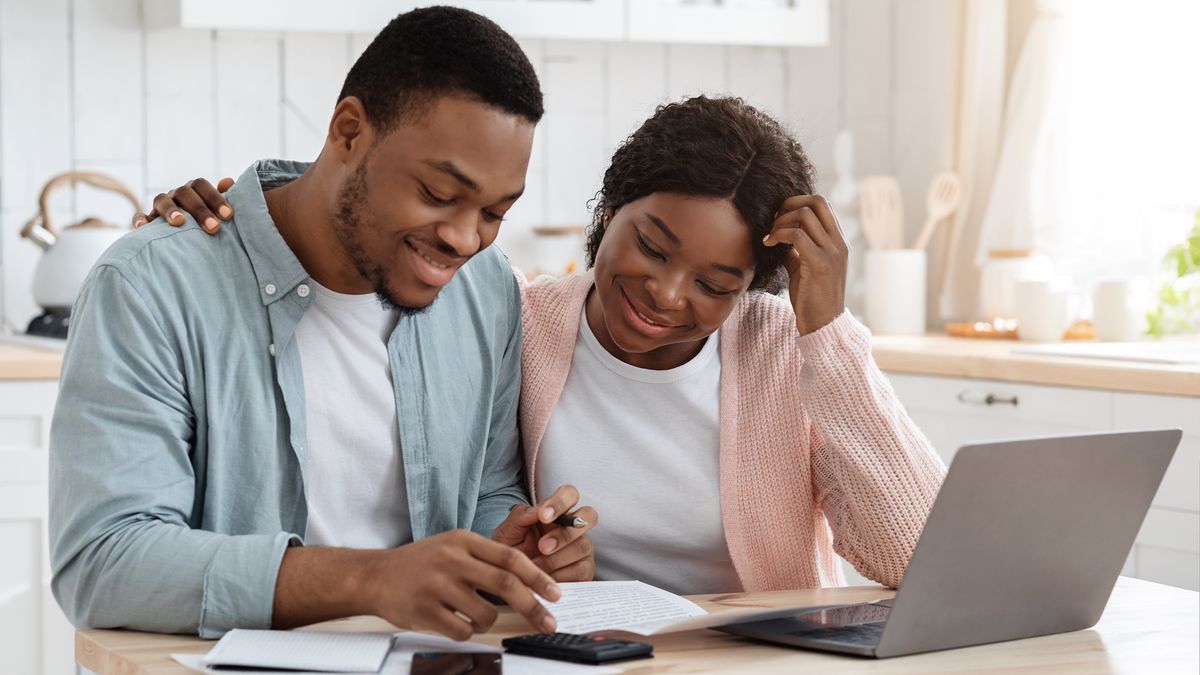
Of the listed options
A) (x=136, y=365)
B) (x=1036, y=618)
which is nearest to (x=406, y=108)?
(x=136, y=365)

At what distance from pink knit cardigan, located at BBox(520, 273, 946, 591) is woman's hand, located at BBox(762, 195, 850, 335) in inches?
0.9

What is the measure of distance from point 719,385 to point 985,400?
130 centimetres

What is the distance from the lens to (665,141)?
68.9 inches

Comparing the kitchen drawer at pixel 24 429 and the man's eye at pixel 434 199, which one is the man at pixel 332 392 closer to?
the man's eye at pixel 434 199

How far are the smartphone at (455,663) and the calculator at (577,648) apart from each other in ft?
0.09

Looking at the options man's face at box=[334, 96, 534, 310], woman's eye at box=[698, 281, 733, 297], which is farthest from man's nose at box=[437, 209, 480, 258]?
woman's eye at box=[698, 281, 733, 297]

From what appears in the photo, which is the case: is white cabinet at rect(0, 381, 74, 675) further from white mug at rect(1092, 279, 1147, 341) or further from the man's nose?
white mug at rect(1092, 279, 1147, 341)

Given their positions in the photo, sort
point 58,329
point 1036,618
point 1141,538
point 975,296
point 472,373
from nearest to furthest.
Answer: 1. point 1036,618
2. point 472,373
3. point 1141,538
4. point 58,329
5. point 975,296

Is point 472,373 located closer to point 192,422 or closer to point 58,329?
point 192,422

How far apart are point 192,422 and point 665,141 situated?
667 mm

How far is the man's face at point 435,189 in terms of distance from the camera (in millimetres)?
1410

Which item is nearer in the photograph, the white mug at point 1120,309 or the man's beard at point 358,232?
the man's beard at point 358,232

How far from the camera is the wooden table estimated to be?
1.22 metres

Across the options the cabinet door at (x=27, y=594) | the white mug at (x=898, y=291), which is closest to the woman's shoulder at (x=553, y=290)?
the cabinet door at (x=27, y=594)
